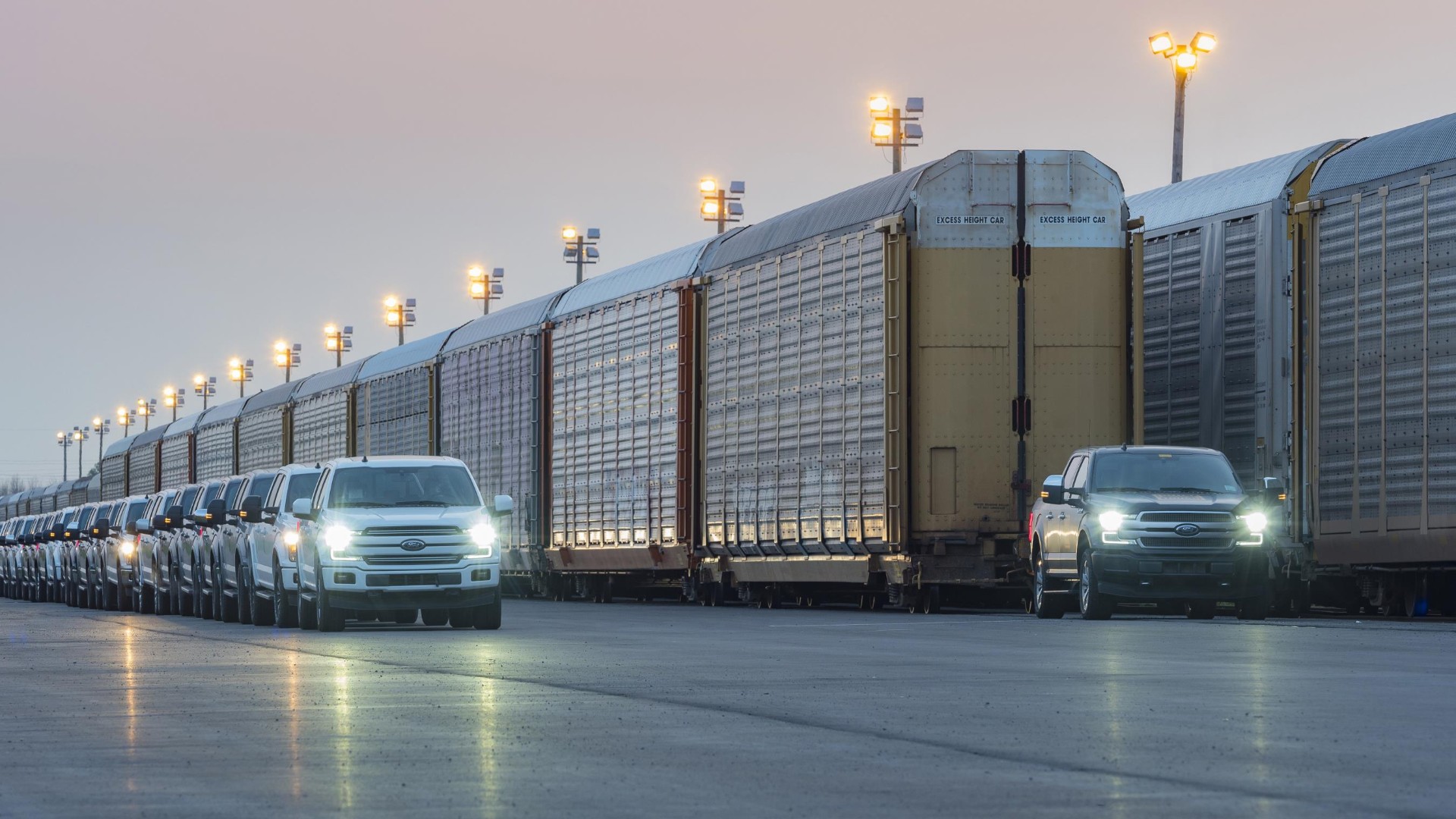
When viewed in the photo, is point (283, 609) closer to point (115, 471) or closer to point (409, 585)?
point (409, 585)

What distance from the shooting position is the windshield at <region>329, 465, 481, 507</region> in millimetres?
26062

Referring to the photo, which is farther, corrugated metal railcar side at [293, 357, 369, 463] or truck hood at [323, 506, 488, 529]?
corrugated metal railcar side at [293, 357, 369, 463]

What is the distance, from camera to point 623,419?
3659 centimetres

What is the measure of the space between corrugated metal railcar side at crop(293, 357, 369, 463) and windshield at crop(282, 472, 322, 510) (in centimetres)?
2315

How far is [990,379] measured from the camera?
90.2 ft

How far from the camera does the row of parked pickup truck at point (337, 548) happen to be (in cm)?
2495

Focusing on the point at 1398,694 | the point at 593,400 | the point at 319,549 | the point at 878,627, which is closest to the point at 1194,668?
the point at 1398,694

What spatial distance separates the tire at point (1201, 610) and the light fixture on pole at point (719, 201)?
2738 cm

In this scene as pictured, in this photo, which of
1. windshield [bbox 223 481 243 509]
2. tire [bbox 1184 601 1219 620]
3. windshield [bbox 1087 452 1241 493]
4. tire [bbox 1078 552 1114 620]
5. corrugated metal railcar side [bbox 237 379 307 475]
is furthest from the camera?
corrugated metal railcar side [bbox 237 379 307 475]

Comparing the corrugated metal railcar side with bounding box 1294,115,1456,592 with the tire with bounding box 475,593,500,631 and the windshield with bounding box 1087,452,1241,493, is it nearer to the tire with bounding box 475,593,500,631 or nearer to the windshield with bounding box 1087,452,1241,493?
the windshield with bounding box 1087,452,1241,493

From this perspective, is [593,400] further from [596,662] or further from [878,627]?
[596,662]

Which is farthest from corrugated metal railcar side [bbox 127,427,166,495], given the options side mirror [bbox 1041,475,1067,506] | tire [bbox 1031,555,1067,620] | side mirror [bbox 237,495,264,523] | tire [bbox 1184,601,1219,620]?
side mirror [bbox 1041,475,1067,506]

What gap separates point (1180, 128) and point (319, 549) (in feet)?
68.4

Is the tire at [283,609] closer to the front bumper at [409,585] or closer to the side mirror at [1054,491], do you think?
the front bumper at [409,585]
